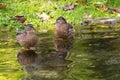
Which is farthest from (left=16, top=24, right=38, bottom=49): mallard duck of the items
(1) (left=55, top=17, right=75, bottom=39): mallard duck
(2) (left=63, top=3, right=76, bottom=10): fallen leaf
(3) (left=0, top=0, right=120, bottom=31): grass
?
(2) (left=63, top=3, right=76, bottom=10): fallen leaf

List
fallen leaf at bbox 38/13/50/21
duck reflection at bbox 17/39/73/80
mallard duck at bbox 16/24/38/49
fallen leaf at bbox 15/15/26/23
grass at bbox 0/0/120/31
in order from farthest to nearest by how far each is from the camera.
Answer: fallen leaf at bbox 38/13/50/21 < fallen leaf at bbox 15/15/26/23 < grass at bbox 0/0/120/31 < mallard duck at bbox 16/24/38/49 < duck reflection at bbox 17/39/73/80

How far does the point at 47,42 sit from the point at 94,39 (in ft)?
4.08

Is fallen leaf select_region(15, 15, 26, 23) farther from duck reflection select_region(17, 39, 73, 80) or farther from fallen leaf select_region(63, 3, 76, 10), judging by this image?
duck reflection select_region(17, 39, 73, 80)

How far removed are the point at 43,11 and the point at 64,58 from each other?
4.54 meters

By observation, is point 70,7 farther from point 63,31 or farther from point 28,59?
point 28,59

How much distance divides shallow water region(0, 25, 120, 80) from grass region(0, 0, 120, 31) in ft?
3.76

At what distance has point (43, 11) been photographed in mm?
13234

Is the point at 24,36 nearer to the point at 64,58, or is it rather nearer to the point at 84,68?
the point at 64,58

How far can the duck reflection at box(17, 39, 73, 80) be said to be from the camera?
306 inches

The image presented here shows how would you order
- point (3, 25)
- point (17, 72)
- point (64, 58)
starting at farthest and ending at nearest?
point (3, 25), point (64, 58), point (17, 72)

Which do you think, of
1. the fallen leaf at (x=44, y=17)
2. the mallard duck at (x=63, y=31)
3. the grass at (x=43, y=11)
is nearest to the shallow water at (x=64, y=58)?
the mallard duck at (x=63, y=31)

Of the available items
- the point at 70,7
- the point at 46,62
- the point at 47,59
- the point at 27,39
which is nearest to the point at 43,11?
the point at 70,7

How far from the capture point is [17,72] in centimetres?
804

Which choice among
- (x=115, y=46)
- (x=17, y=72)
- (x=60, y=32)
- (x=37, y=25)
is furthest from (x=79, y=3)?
(x=17, y=72)
